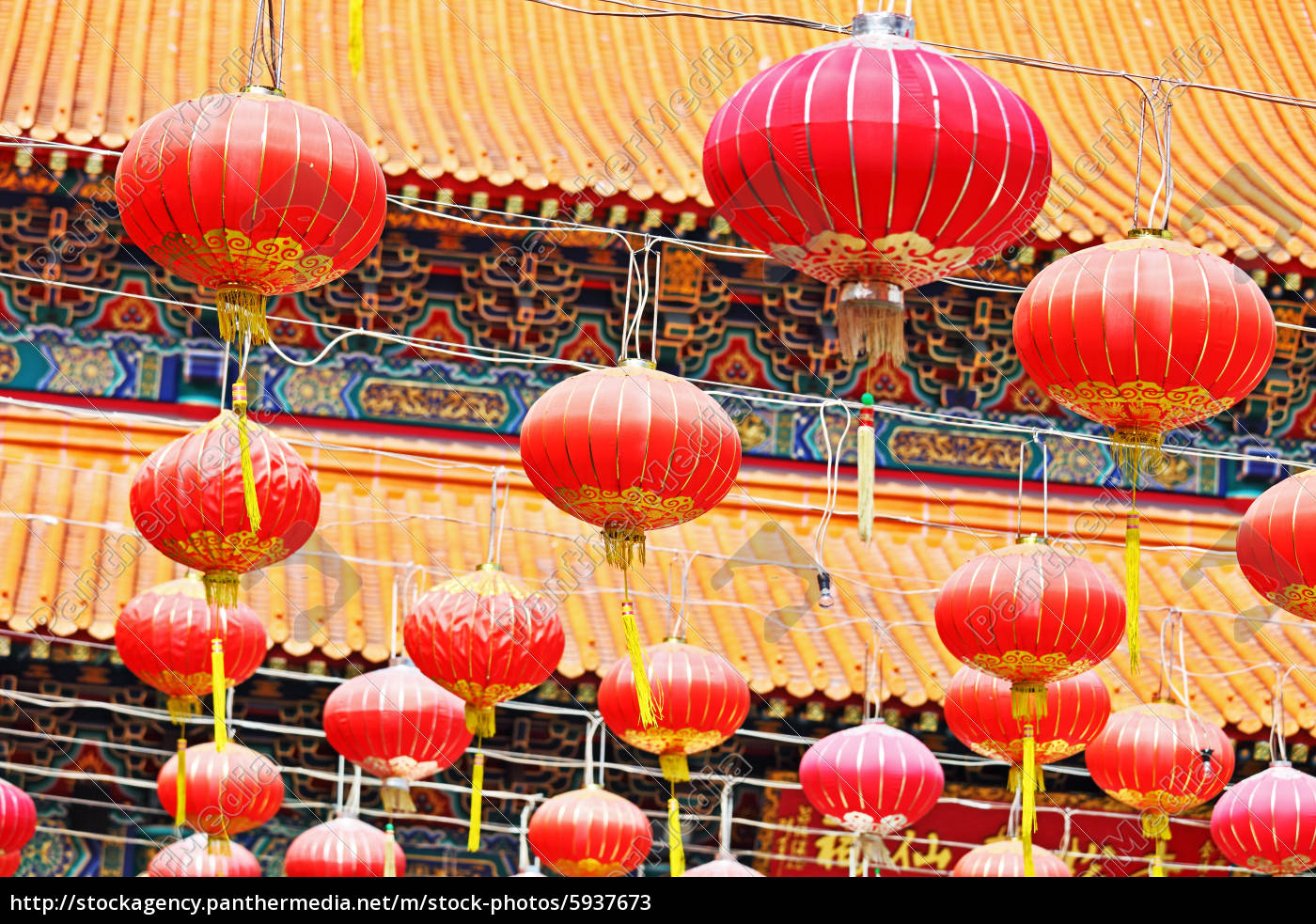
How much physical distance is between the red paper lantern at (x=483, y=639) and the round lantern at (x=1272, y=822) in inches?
118

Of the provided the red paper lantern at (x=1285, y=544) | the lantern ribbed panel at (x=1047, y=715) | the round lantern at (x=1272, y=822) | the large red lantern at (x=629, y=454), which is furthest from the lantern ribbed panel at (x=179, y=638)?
the round lantern at (x=1272, y=822)

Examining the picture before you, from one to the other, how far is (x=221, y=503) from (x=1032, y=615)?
272 cm

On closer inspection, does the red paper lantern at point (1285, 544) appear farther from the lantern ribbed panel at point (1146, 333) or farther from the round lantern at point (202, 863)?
the round lantern at point (202, 863)

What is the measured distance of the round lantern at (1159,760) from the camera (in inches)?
276

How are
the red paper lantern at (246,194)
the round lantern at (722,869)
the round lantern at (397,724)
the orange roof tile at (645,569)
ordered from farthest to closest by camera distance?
1. the round lantern at (722,869)
2. the orange roof tile at (645,569)
3. the round lantern at (397,724)
4. the red paper lantern at (246,194)

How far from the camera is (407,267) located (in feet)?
29.7

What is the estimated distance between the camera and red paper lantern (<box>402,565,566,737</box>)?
6.20 meters

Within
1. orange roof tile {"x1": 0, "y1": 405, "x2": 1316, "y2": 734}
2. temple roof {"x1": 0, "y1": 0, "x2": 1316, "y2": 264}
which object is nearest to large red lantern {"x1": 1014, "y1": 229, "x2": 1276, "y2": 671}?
orange roof tile {"x1": 0, "y1": 405, "x2": 1316, "y2": 734}

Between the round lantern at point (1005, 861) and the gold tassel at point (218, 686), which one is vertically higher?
the gold tassel at point (218, 686)

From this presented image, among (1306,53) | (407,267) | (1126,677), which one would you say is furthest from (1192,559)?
(407,267)

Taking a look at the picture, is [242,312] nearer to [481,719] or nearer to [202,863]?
[481,719]

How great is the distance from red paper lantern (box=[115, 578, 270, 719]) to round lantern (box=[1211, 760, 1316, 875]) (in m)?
4.03

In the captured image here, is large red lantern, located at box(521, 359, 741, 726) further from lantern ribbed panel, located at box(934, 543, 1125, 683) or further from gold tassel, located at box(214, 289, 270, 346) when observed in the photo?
lantern ribbed panel, located at box(934, 543, 1125, 683)

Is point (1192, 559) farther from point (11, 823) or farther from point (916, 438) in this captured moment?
point (11, 823)
